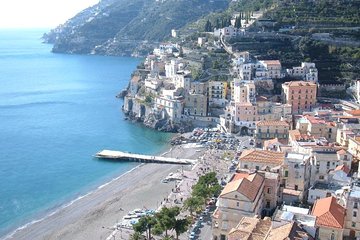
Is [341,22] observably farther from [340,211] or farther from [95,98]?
[340,211]

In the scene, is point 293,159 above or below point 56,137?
above

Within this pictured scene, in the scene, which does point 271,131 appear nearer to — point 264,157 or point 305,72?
point 264,157

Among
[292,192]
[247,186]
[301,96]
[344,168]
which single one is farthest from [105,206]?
[301,96]

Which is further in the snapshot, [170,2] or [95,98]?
[170,2]

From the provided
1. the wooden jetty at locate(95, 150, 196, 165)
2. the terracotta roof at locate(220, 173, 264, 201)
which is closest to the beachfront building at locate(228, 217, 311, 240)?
the terracotta roof at locate(220, 173, 264, 201)

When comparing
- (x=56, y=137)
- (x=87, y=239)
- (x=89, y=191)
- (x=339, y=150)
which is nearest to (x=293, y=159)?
(x=339, y=150)

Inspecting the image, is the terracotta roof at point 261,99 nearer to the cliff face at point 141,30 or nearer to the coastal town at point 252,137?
the coastal town at point 252,137
